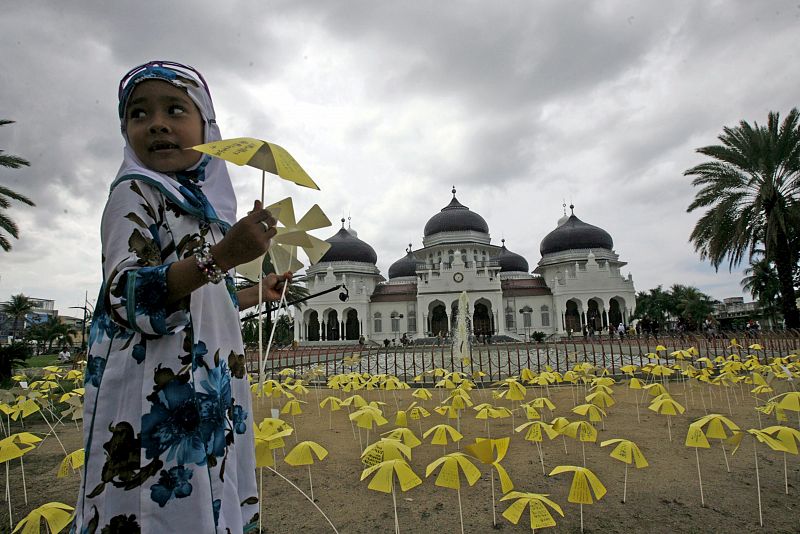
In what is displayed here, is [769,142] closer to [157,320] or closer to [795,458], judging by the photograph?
[795,458]

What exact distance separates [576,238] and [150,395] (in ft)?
147

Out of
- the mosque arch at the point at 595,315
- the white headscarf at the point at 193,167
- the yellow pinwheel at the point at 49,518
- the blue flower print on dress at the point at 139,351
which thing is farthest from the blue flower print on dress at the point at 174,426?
the mosque arch at the point at 595,315

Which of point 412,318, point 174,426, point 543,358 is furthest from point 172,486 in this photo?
point 412,318

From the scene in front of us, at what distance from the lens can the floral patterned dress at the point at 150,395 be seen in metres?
1.22

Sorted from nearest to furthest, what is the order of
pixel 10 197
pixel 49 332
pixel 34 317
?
pixel 10 197, pixel 49 332, pixel 34 317

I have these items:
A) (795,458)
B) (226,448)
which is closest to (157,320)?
(226,448)

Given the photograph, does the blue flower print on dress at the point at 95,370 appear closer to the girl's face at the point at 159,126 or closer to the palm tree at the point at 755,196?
the girl's face at the point at 159,126

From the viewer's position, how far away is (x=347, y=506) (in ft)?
11.7

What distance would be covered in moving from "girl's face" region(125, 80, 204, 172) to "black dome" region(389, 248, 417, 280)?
146ft

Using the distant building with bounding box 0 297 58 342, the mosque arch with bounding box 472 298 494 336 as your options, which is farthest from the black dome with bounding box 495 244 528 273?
the distant building with bounding box 0 297 58 342

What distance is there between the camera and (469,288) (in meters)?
38.0

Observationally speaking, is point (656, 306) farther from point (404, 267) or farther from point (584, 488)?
point (584, 488)

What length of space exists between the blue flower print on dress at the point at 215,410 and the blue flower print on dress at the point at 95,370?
0.94 ft

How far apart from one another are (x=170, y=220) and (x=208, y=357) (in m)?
0.47
